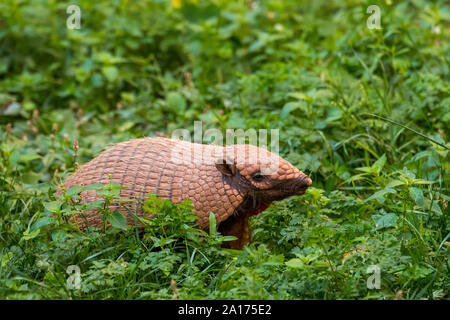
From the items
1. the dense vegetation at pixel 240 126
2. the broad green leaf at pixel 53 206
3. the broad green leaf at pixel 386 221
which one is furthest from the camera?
the broad green leaf at pixel 386 221

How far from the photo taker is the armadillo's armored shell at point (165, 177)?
13.5 feet

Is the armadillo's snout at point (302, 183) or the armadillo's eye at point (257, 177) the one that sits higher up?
the armadillo's eye at point (257, 177)

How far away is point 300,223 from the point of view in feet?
13.7

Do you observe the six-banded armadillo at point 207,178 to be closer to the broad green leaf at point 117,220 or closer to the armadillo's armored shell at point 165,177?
the armadillo's armored shell at point 165,177

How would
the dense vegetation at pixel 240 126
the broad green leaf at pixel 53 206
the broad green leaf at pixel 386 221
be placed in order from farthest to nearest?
the broad green leaf at pixel 386 221, the broad green leaf at pixel 53 206, the dense vegetation at pixel 240 126

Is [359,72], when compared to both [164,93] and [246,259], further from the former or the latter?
[246,259]

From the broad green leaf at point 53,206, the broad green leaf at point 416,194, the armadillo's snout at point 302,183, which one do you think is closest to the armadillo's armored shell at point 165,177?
the broad green leaf at point 53,206

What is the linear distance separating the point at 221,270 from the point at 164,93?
321cm

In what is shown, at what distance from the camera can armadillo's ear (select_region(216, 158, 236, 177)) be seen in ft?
13.4

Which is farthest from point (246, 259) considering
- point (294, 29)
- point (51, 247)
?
point (294, 29)

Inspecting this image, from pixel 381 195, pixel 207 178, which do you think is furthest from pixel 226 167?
pixel 381 195

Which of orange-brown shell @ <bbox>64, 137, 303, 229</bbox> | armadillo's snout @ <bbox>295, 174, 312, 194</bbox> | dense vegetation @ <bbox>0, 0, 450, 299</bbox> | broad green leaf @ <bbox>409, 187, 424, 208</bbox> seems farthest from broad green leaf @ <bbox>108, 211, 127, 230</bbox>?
broad green leaf @ <bbox>409, 187, 424, 208</bbox>

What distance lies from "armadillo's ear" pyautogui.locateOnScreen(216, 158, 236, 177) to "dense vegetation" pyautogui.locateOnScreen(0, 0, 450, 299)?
0.38 meters

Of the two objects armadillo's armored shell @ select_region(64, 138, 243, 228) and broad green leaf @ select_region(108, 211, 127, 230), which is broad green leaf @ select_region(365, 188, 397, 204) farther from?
broad green leaf @ select_region(108, 211, 127, 230)
